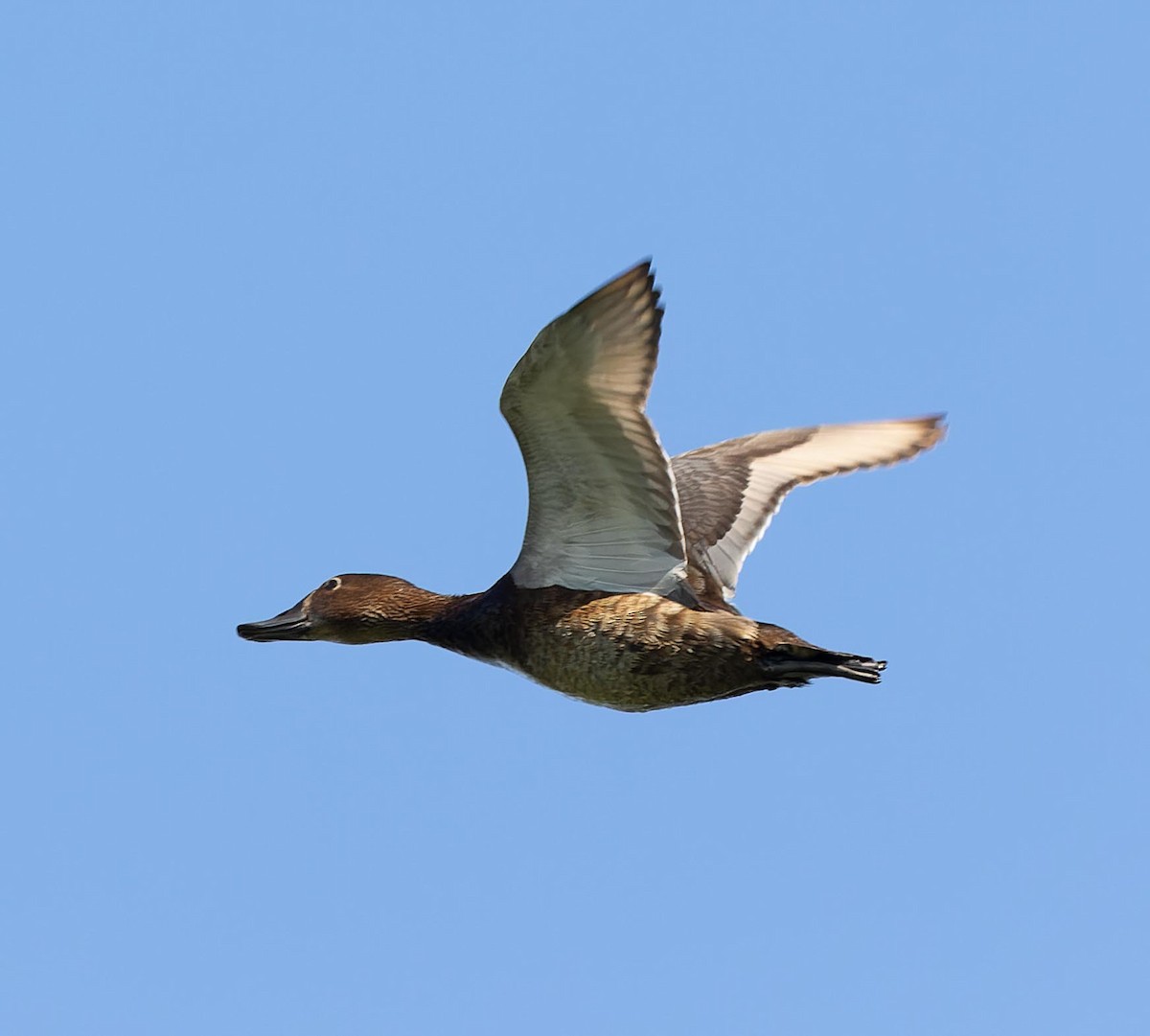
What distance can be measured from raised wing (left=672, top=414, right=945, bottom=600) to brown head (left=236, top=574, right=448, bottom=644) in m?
1.48

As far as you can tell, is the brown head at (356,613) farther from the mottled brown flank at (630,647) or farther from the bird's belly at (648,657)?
the bird's belly at (648,657)

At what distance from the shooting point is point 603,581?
8.77m

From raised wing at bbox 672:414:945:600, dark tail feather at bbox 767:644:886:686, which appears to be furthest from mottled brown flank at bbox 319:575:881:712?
raised wing at bbox 672:414:945:600

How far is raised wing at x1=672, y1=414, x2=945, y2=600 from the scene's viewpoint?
32.1ft

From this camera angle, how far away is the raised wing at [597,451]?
7.71 meters

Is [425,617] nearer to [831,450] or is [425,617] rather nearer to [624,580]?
[624,580]

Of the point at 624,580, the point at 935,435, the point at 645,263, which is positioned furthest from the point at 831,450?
the point at 645,263

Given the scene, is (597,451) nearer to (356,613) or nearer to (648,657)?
(648,657)

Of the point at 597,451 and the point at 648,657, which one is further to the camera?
the point at 648,657

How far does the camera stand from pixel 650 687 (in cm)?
858

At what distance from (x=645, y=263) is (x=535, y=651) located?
2114 millimetres

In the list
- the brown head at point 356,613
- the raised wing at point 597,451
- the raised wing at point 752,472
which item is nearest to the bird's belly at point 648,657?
the raised wing at point 597,451

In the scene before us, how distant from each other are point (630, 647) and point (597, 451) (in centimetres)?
97

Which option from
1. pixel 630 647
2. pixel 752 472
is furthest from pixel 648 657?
pixel 752 472
